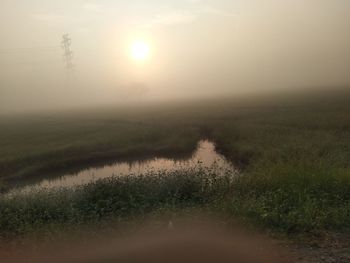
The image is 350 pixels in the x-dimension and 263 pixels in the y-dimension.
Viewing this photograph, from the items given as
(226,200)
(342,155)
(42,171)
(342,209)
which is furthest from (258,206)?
(42,171)

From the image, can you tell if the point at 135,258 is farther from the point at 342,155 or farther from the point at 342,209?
the point at 342,155

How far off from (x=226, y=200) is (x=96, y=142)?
81.0 feet

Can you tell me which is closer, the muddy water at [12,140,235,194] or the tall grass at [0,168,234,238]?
the tall grass at [0,168,234,238]

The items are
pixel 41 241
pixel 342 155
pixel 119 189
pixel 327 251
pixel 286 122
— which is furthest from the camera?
pixel 286 122

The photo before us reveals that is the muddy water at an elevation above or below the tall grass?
below

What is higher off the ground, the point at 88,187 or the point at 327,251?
the point at 88,187

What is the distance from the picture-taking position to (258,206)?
477 inches

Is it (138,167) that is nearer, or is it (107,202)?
(107,202)

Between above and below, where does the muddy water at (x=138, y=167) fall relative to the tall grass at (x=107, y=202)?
below

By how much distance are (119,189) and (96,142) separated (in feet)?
72.0

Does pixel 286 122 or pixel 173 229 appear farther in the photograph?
pixel 286 122

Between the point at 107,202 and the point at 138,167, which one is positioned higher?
the point at 107,202

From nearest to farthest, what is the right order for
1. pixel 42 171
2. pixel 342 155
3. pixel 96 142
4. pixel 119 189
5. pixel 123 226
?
pixel 123 226
pixel 119 189
pixel 342 155
pixel 42 171
pixel 96 142

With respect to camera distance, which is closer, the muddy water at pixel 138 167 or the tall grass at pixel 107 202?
the tall grass at pixel 107 202
